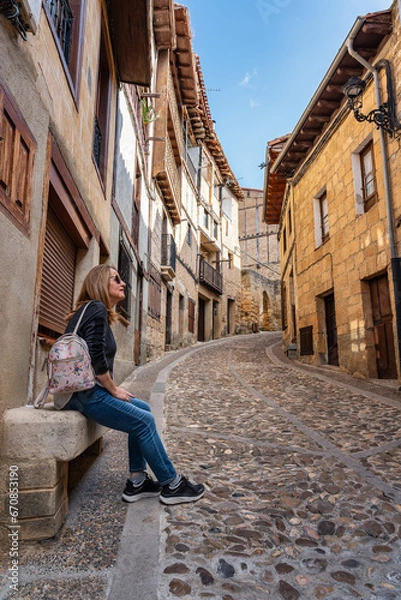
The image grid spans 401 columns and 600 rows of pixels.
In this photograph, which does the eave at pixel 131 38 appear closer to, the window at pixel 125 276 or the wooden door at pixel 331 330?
the window at pixel 125 276

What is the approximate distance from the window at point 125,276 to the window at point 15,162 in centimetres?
523

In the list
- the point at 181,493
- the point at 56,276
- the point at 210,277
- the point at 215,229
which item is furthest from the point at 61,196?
the point at 215,229

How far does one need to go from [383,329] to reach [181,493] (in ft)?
20.9

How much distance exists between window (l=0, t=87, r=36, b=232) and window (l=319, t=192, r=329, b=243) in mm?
8804

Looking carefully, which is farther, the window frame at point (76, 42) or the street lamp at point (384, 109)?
the street lamp at point (384, 109)

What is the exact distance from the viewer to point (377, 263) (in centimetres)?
756

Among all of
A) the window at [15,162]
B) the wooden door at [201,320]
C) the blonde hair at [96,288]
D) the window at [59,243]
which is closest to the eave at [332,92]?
the window at [59,243]

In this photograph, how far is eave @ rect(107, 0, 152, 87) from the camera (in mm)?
5766

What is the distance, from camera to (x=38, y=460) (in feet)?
6.55

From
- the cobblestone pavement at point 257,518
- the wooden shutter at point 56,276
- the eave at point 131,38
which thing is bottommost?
the cobblestone pavement at point 257,518

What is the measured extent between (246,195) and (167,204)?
21.7 meters

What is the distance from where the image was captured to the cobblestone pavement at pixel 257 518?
1665 mm

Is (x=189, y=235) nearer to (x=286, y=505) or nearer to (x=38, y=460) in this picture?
(x=286, y=505)

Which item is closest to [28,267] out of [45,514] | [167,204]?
[45,514]
